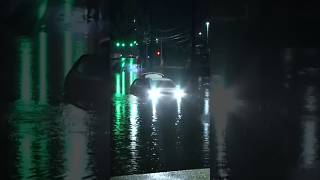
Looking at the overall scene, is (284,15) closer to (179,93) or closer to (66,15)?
(66,15)

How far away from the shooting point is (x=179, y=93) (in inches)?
1359

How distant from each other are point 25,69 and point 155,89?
91.7ft

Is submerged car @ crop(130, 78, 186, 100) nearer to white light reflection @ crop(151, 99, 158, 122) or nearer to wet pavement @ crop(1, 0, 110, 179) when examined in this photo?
white light reflection @ crop(151, 99, 158, 122)

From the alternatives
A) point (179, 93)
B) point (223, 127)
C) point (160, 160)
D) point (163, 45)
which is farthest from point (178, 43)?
point (223, 127)

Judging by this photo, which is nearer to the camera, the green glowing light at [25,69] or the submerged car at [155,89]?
the green glowing light at [25,69]

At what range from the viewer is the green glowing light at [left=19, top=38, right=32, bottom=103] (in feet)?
14.5

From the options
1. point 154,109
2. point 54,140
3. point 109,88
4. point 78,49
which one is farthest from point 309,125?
point 154,109

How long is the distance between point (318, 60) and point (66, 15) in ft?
6.68

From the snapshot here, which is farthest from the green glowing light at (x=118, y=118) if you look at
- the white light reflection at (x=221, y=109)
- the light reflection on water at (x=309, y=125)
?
the light reflection on water at (x=309, y=125)

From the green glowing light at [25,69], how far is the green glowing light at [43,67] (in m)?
0.11

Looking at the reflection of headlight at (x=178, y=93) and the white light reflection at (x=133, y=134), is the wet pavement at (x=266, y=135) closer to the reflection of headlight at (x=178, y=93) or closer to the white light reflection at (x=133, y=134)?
the white light reflection at (x=133, y=134)

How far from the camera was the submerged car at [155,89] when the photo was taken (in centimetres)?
Result: 3241

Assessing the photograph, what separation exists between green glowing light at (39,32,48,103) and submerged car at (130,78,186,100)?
2728cm

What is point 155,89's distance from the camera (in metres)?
32.4
